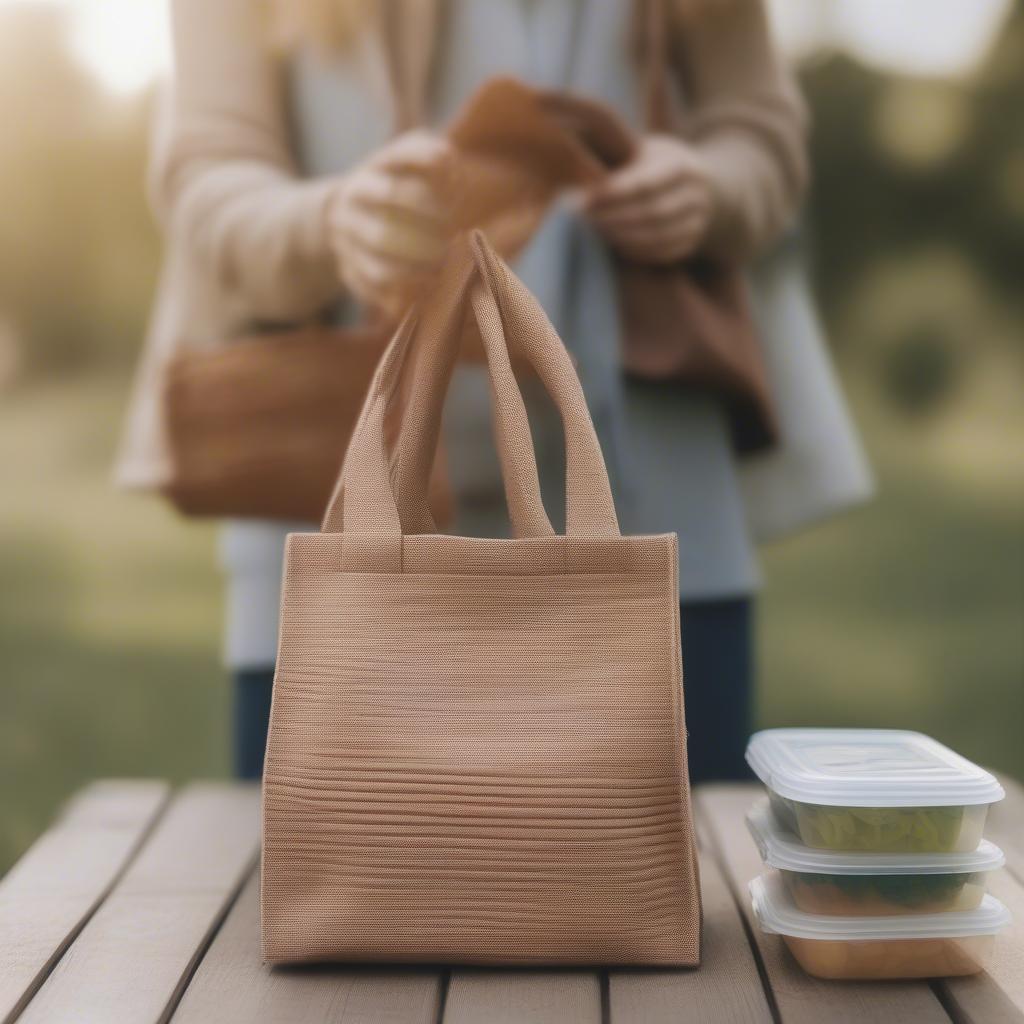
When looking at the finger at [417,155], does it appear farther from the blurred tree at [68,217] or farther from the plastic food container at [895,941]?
the blurred tree at [68,217]

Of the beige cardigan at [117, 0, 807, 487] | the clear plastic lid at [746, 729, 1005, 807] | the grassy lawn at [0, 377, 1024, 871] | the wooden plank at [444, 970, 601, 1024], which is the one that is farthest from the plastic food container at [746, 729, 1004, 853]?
the grassy lawn at [0, 377, 1024, 871]

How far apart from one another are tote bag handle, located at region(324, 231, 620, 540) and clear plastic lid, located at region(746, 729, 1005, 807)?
0.16 meters

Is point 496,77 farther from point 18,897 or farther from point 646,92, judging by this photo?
point 18,897

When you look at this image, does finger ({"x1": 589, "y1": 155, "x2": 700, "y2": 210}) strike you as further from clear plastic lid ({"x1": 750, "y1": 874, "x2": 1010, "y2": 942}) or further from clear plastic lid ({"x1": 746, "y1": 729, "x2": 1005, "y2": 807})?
clear plastic lid ({"x1": 750, "y1": 874, "x2": 1010, "y2": 942})

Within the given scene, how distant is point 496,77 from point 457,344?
32cm

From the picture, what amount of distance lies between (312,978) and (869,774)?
29 cm

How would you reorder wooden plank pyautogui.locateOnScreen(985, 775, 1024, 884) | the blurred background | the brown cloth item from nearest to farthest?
wooden plank pyautogui.locateOnScreen(985, 775, 1024, 884)
the brown cloth item
the blurred background

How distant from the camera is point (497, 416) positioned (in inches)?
28.4

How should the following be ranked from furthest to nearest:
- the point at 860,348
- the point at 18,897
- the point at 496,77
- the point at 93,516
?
the point at 93,516
the point at 860,348
the point at 496,77
the point at 18,897

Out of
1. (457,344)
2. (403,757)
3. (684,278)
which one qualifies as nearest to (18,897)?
(403,757)

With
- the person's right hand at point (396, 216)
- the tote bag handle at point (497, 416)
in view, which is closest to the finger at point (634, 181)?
the person's right hand at point (396, 216)

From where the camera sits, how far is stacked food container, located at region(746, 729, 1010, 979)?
2.18ft

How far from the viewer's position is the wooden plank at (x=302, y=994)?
0.63m

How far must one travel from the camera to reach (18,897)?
823 mm
